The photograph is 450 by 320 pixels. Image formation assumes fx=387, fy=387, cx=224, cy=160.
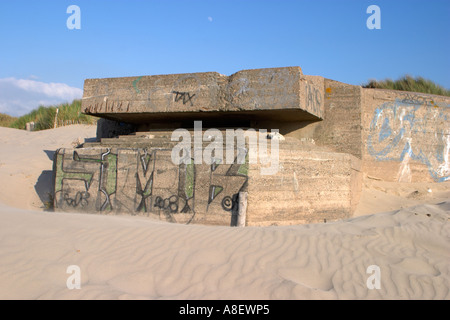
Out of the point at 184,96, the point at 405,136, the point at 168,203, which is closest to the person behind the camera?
the point at 168,203

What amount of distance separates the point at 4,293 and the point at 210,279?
184 cm

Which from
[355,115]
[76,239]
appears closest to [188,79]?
[355,115]

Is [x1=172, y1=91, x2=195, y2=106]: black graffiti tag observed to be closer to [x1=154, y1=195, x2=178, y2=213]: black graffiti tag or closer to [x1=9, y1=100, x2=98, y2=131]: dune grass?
[x1=154, y1=195, x2=178, y2=213]: black graffiti tag

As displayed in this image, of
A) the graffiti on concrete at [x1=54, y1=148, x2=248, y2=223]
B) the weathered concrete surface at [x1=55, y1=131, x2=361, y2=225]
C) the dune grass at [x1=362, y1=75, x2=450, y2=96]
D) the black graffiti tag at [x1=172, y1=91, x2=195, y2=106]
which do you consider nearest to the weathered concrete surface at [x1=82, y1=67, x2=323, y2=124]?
the black graffiti tag at [x1=172, y1=91, x2=195, y2=106]

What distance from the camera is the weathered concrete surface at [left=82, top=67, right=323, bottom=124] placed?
26.7 feet

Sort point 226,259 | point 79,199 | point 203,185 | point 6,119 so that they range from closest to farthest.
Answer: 1. point 226,259
2. point 203,185
3. point 79,199
4. point 6,119

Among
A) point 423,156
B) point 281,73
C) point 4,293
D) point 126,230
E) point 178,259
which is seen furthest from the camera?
point 423,156

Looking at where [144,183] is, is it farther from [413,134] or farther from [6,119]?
[6,119]

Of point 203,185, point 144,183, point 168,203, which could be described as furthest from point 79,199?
point 203,185

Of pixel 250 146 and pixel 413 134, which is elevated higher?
pixel 413 134

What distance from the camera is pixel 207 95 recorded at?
28.2 ft

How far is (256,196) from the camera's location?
7.32 metres

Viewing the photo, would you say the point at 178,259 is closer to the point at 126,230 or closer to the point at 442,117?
the point at 126,230

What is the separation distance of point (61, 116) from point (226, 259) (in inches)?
691
